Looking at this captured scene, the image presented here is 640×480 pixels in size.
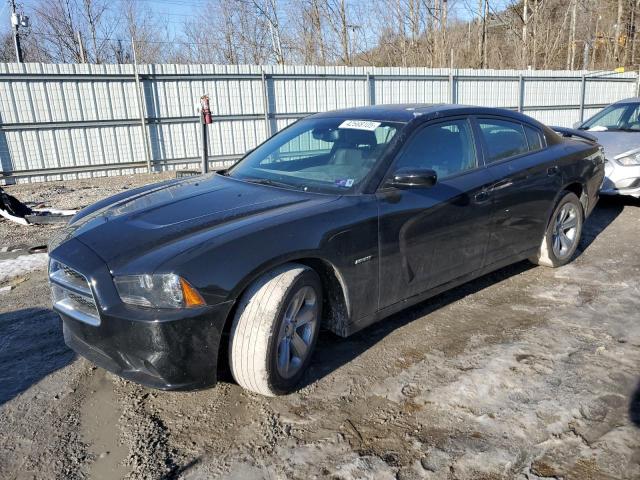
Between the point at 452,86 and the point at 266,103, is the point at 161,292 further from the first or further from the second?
the point at 452,86

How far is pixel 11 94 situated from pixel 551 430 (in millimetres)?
11564

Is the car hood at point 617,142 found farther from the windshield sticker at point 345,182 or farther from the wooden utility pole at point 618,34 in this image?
the wooden utility pole at point 618,34

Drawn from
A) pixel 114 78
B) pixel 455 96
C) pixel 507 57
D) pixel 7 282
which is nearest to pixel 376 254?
pixel 7 282

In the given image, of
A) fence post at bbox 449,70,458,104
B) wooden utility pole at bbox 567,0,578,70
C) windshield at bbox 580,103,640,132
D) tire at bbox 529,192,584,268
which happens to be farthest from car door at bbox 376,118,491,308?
wooden utility pole at bbox 567,0,578,70

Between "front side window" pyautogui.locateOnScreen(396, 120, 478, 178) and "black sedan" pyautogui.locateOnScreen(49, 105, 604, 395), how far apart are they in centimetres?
1

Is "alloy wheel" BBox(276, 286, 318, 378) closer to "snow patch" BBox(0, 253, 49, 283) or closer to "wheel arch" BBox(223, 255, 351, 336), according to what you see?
"wheel arch" BBox(223, 255, 351, 336)

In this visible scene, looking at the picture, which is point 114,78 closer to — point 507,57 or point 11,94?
point 11,94

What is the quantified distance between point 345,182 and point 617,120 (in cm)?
679

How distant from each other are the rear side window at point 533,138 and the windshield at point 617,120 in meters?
4.12

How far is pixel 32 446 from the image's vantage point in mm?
2574

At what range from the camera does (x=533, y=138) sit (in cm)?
466

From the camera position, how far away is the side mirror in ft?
10.5

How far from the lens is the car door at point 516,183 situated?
4.07m

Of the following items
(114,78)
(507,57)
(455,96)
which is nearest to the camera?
(114,78)
